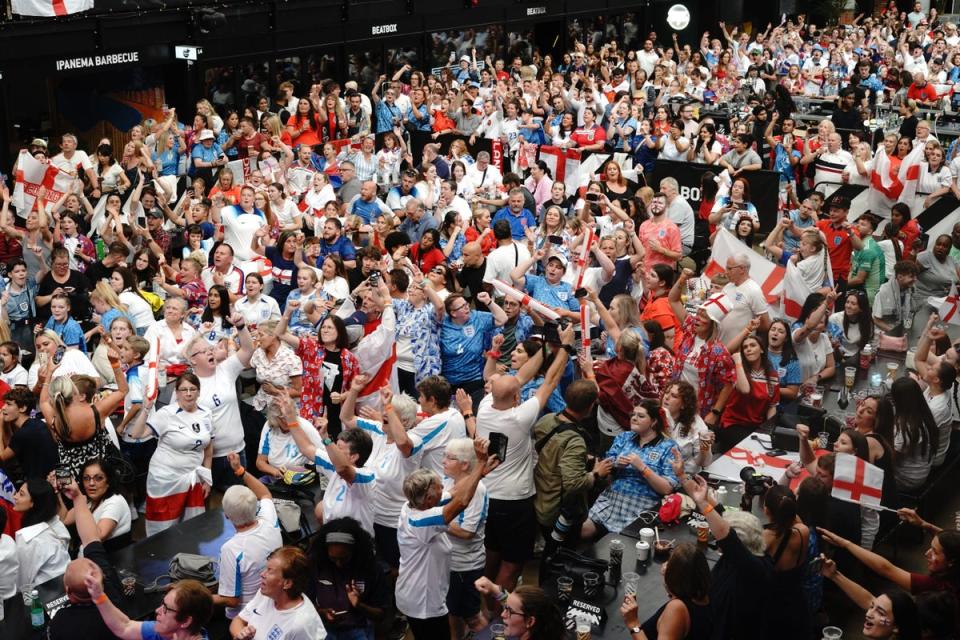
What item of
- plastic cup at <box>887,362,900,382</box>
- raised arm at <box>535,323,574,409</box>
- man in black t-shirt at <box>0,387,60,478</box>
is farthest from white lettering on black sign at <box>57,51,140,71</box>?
plastic cup at <box>887,362,900,382</box>

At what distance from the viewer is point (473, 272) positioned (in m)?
11.1

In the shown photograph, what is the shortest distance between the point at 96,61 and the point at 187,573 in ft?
40.8

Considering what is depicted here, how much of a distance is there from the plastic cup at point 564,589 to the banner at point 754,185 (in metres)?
8.67

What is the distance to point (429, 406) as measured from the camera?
727 centimetres

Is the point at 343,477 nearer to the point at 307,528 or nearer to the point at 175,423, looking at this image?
the point at 307,528

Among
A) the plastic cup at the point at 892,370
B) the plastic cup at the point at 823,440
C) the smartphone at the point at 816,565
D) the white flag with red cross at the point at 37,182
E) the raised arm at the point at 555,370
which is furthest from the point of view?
the white flag with red cross at the point at 37,182

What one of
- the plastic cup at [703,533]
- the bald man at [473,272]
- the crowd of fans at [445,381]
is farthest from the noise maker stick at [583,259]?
the plastic cup at [703,533]

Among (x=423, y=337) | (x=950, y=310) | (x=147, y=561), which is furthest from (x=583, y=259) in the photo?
(x=147, y=561)

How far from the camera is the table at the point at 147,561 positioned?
21.1ft

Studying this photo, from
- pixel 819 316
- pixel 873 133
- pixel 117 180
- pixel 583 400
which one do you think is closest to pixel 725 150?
pixel 873 133

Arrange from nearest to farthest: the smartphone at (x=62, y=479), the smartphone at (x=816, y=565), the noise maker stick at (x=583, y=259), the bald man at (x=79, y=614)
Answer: the bald man at (x=79, y=614), the smartphone at (x=816, y=565), the smartphone at (x=62, y=479), the noise maker stick at (x=583, y=259)

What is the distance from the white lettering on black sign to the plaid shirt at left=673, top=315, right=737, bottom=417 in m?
11.6

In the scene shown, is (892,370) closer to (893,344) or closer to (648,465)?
(893,344)

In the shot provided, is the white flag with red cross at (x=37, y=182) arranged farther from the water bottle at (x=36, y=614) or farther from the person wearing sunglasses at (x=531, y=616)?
the person wearing sunglasses at (x=531, y=616)
